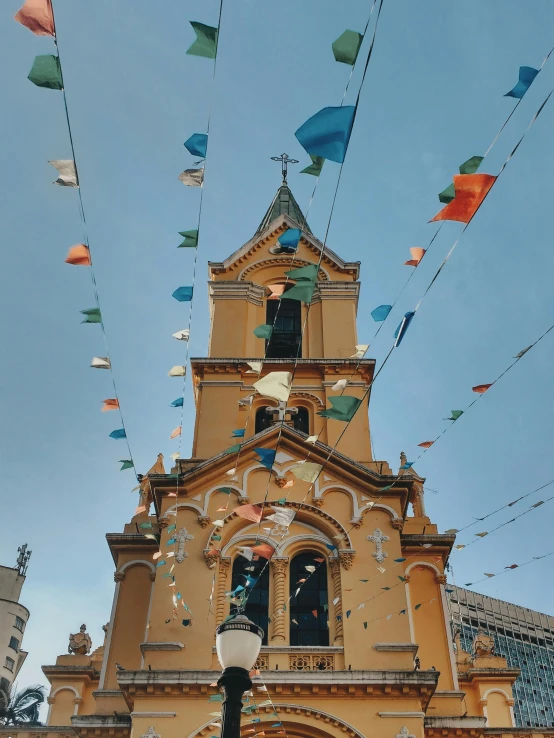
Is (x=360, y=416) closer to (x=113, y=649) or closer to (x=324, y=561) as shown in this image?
(x=324, y=561)

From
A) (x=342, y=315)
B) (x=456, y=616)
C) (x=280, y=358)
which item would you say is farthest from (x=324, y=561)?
(x=456, y=616)

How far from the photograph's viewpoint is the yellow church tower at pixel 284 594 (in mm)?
16984

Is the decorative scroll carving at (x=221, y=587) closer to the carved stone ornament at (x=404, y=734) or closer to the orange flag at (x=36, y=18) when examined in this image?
the carved stone ornament at (x=404, y=734)

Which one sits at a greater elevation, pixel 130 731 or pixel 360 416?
pixel 360 416

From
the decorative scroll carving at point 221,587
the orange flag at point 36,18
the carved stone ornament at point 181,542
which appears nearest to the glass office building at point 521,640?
the decorative scroll carving at point 221,587

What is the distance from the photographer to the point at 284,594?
19078mm

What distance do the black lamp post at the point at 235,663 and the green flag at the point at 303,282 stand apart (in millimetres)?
4310

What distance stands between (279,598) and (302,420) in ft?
21.9

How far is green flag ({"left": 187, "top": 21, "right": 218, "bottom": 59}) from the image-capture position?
8.62m

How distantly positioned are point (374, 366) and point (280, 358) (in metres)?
3.03

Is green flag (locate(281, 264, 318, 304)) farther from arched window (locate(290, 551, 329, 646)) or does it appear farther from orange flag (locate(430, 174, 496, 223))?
arched window (locate(290, 551, 329, 646))

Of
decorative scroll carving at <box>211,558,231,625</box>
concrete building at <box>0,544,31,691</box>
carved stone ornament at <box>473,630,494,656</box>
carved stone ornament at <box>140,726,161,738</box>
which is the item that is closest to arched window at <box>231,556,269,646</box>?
decorative scroll carving at <box>211,558,231,625</box>

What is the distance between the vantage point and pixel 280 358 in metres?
24.9

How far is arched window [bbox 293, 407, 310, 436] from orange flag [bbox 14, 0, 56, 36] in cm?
1680
